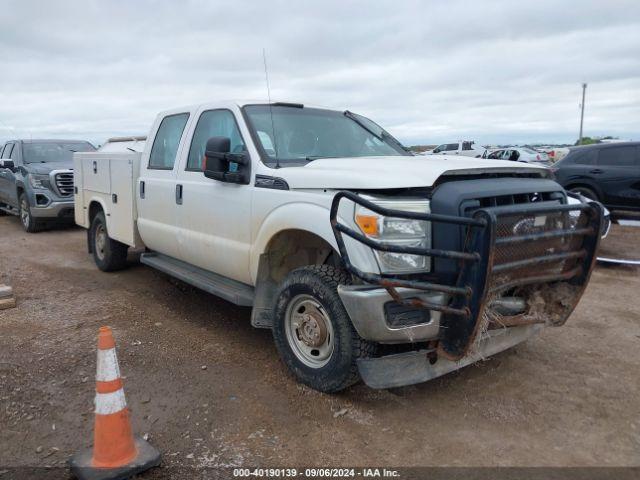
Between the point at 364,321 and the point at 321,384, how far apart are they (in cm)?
72

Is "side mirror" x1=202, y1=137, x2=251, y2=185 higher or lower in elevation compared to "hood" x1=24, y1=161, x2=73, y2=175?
higher

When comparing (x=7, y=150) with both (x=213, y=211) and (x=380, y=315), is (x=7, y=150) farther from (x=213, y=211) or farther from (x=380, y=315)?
(x=380, y=315)

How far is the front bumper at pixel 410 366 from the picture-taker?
3396 millimetres

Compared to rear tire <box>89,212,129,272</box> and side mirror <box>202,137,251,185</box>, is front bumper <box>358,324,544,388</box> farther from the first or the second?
rear tire <box>89,212,129,272</box>

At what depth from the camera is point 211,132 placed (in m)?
5.06

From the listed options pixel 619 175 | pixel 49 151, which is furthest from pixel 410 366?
pixel 49 151

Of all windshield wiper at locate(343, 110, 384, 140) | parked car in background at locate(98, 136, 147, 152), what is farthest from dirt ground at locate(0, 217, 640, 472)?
parked car in background at locate(98, 136, 147, 152)

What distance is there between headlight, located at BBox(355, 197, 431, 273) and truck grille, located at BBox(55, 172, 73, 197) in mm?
9010

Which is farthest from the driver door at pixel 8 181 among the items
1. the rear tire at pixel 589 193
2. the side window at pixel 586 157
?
the side window at pixel 586 157

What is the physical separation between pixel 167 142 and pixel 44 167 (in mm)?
6528

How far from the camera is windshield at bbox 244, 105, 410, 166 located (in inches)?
178

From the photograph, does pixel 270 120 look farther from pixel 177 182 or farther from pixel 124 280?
pixel 124 280

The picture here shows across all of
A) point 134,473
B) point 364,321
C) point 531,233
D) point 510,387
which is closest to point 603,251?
point 510,387

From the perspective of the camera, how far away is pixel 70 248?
367 inches
